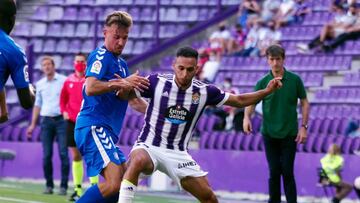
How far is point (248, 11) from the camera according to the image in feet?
80.9

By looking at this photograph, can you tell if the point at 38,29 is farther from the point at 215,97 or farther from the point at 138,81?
the point at 138,81

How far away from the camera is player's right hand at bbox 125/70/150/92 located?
386 inches

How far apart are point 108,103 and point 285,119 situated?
13.7ft

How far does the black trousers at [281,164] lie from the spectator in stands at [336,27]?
8.19 meters

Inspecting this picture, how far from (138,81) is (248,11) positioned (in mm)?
14959

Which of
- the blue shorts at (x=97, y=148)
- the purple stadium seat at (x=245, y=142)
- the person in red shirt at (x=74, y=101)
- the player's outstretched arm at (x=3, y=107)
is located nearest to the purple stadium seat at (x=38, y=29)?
the purple stadium seat at (x=245, y=142)

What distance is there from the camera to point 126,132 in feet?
70.0

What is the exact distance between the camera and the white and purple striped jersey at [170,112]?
10320 millimetres

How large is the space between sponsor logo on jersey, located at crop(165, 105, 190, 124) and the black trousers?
11.4ft

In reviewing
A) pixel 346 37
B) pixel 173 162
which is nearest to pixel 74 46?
pixel 346 37

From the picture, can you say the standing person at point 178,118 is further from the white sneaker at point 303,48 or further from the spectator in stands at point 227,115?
the white sneaker at point 303,48

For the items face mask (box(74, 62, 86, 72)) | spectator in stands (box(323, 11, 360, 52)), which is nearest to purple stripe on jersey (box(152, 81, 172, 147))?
face mask (box(74, 62, 86, 72))

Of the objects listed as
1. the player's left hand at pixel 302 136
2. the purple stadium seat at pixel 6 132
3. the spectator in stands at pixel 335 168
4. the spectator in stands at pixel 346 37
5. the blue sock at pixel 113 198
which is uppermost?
the spectator in stands at pixel 346 37

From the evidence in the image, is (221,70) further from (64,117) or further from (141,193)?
(64,117)
